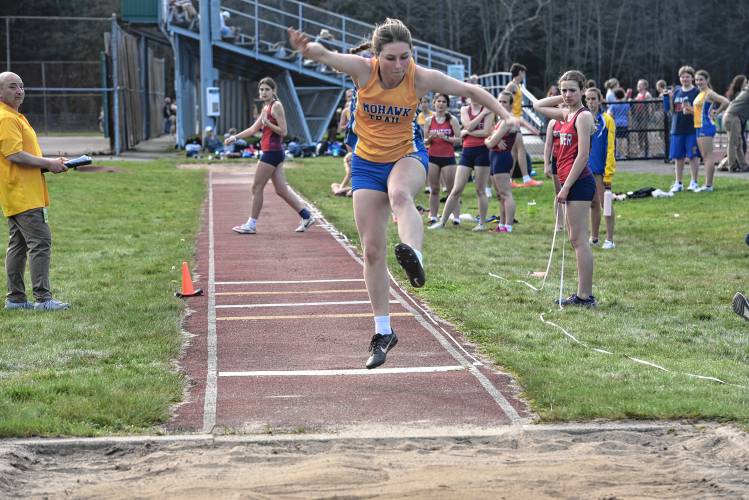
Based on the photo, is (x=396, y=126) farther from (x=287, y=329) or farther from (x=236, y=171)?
(x=236, y=171)

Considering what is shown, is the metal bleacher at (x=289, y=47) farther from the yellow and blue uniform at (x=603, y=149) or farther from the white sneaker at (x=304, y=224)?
the yellow and blue uniform at (x=603, y=149)

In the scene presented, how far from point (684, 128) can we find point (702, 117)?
1.37ft

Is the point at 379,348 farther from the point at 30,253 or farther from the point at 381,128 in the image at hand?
the point at 30,253

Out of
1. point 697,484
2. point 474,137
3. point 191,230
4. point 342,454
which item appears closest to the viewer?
point 697,484

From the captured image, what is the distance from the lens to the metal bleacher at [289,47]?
36.6 metres

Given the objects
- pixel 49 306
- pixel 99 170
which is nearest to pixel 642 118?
pixel 99 170

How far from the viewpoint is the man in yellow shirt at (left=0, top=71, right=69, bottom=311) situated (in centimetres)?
921

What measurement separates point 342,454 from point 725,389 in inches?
103

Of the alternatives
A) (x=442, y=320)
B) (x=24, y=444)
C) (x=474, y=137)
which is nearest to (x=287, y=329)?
(x=442, y=320)

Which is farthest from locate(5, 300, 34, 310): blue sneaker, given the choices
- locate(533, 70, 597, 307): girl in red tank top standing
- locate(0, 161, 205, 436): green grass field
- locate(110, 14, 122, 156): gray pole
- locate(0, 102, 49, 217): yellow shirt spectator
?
locate(110, 14, 122, 156): gray pole

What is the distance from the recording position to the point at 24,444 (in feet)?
17.9

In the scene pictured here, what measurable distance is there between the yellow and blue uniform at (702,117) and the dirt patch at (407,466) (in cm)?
1373

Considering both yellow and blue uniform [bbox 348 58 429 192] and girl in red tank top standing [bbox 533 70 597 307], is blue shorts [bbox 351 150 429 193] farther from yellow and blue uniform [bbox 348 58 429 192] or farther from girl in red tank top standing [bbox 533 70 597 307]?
girl in red tank top standing [bbox 533 70 597 307]

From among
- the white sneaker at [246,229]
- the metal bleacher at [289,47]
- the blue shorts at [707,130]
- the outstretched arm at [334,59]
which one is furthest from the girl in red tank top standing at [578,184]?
the metal bleacher at [289,47]
